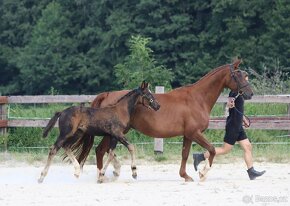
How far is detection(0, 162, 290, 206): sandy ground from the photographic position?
33.1 feet

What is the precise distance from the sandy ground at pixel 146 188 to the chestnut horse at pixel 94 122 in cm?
54

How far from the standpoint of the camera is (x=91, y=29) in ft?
169

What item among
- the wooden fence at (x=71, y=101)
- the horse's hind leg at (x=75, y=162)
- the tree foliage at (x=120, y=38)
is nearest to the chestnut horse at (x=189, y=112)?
the horse's hind leg at (x=75, y=162)

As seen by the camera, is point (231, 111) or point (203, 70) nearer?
point (231, 111)

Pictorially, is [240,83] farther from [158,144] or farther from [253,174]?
[158,144]

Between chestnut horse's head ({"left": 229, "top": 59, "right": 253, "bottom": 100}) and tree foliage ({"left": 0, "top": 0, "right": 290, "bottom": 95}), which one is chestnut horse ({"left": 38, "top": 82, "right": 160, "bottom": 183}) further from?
tree foliage ({"left": 0, "top": 0, "right": 290, "bottom": 95})

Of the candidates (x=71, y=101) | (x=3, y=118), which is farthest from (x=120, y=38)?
(x=71, y=101)

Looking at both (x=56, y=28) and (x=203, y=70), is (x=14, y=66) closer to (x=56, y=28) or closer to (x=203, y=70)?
(x=56, y=28)

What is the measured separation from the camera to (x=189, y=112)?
40.7ft

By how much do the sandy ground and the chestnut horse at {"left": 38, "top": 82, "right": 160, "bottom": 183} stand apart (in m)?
0.54

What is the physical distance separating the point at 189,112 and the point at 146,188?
5.29ft

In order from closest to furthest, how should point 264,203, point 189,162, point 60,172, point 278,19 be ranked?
1. point 264,203
2. point 60,172
3. point 189,162
4. point 278,19

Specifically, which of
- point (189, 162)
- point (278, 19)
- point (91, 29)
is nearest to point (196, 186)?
point (189, 162)

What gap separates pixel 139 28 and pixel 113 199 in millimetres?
37989
